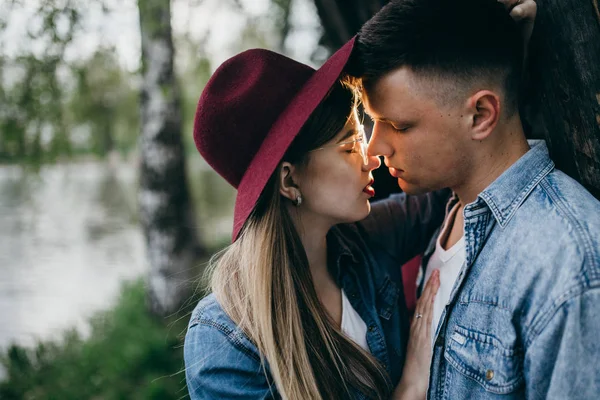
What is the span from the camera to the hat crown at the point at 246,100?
6.00 ft

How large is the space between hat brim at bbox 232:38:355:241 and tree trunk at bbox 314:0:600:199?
0.67 meters

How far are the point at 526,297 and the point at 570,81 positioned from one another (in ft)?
2.49

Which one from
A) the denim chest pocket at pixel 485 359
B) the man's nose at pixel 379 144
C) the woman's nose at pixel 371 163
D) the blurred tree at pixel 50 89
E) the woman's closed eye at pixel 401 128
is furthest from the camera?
the blurred tree at pixel 50 89

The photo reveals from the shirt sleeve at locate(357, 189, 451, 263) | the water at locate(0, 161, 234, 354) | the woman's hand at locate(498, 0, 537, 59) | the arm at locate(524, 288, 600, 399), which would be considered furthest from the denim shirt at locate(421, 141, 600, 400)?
the water at locate(0, 161, 234, 354)

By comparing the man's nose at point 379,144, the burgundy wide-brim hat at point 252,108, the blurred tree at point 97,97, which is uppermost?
the blurred tree at point 97,97

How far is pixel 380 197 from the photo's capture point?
262 centimetres

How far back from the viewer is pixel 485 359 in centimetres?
159

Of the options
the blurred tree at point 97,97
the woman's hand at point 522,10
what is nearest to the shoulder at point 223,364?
the woman's hand at point 522,10

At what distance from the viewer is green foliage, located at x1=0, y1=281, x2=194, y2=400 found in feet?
15.3

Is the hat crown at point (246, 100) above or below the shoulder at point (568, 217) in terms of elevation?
above

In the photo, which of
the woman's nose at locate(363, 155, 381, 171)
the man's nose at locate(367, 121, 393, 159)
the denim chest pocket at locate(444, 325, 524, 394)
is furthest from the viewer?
the woman's nose at locate(363, 155, 381, 171)

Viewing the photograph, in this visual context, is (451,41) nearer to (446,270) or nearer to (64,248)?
(446,270)

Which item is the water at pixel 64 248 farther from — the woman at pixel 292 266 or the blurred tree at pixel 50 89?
the woman at pixel 292 266

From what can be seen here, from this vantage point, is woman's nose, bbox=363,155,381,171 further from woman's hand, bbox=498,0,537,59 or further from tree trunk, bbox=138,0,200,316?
tree trunk, bbox=138,0,200,316
